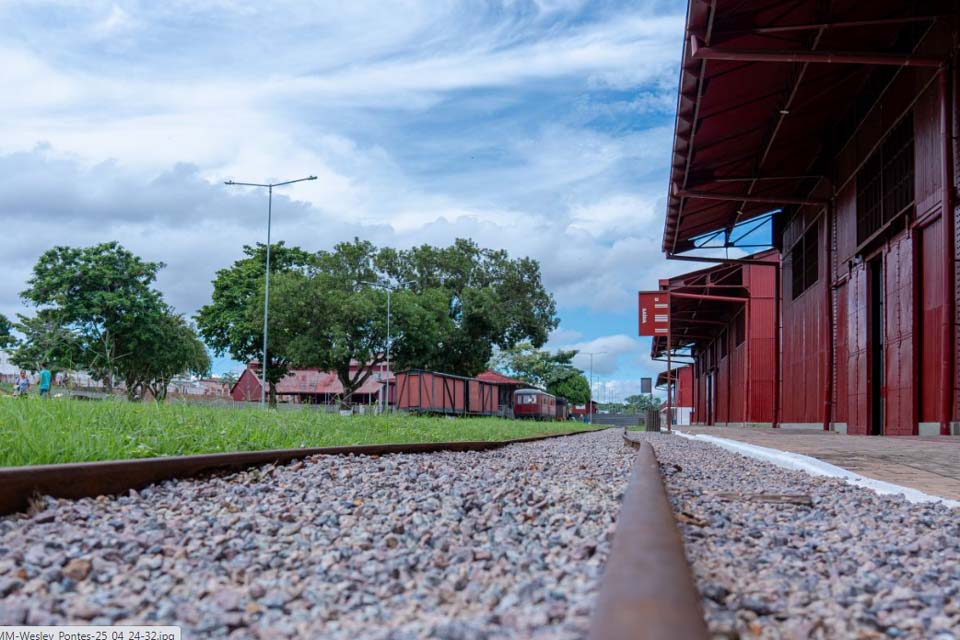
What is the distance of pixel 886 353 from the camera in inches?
540

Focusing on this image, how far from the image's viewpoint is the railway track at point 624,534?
1.21m

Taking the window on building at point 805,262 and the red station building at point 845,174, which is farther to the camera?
the window on building at point 805,262

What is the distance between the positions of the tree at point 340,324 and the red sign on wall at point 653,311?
1252 centimetres

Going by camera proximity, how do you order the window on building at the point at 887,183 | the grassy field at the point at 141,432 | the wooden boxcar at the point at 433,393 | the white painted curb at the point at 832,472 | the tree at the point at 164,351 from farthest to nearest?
the tree at the point at 164,351 → the wooden boxcar at the point at 433,393 → the window on building at the point at 887,183 → the white painted curb at the point at 832,472 → the grassy field at the point at 141,432

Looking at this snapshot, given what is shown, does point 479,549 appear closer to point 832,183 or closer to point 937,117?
point 937,117

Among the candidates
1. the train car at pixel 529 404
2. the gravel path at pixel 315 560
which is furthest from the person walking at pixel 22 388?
the train car at pixel 529 404

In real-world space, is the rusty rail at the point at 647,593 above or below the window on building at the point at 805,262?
below

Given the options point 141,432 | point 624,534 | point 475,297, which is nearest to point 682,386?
point 475,297

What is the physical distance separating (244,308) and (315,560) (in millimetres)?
44383

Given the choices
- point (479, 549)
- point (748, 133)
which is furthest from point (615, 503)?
point (748, 133)

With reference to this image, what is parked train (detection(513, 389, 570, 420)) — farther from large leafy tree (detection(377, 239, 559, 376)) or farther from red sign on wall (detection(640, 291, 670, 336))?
red sign on wall (detection(640, 291, 670, 336))

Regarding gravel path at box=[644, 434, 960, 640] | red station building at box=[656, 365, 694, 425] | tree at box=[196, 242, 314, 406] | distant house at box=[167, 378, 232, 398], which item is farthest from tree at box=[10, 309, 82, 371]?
red station building at box=[656, 365, 694, 425]

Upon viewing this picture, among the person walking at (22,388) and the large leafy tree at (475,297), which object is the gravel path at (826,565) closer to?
the person walking at (22,388)

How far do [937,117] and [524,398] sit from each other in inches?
1401
